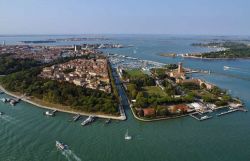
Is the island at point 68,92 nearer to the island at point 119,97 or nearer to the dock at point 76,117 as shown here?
the island at point 119,97

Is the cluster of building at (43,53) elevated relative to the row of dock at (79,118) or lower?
elevated

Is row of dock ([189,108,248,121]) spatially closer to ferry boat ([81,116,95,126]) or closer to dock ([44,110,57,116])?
ferry boat ([81,116,95,126])

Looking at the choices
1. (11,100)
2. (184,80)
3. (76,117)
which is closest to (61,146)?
(76,117)

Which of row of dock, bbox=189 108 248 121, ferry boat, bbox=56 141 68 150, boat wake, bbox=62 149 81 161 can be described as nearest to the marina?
ferry boat, bbox=56 141 68 150

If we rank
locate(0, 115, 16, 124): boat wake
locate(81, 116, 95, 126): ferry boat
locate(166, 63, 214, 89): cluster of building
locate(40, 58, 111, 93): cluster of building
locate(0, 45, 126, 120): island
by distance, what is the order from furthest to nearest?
locate(166, 63, 214, 89): cluster of building
locate(40, 58, 111, 93): cluster of building
locate(0, 45, 126, 120): island
locate(0, 115, 16, 124): boat wake
locate(81, 116, 95, 126): ferry boat

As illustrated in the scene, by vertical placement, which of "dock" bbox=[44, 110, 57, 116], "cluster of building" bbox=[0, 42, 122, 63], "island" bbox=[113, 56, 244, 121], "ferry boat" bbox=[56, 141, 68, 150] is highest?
"cluster of building" bbox=[0, 42, 122, 63]

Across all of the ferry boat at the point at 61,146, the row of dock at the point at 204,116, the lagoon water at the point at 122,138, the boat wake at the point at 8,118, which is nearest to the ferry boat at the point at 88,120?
the lagoon water at the point at 122,138

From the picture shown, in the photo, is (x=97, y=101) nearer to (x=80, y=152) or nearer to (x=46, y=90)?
(x=46, y=90)

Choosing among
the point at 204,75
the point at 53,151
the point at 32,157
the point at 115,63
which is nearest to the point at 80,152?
the point at 53,151
